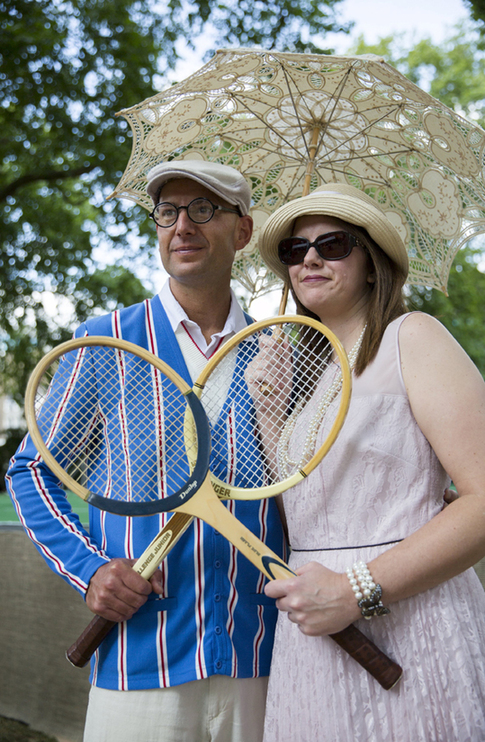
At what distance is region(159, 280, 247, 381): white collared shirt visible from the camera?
2.47 metres

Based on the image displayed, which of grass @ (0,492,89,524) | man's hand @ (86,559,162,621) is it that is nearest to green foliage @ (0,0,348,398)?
grass @ (0,492,89,524)

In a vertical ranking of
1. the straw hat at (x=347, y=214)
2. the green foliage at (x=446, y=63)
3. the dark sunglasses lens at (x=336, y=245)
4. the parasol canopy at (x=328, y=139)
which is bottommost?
the dark sunglasses lens at (x=336, y=245)

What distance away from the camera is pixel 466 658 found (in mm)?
1851

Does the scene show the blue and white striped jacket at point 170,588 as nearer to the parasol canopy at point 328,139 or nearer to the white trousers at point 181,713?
the white trousers at point 181,713

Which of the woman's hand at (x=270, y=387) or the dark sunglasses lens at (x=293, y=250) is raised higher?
the dark sunglasses lens at (x=293, y=250)

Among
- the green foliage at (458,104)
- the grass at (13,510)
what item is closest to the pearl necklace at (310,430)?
the grass at (13,510)

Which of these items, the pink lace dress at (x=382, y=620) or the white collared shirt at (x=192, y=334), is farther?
the white collared shirt at (x=192, y=334)

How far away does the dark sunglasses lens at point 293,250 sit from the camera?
225 cm

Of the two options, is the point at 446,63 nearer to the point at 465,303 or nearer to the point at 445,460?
the point at 465,303

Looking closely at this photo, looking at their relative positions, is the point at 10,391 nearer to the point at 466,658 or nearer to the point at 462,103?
the point at 466,658

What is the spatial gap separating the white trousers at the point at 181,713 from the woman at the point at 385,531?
0.17 meters

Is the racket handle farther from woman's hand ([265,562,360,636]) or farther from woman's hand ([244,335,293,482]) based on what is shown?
woman's hand ([244,335,293,482])

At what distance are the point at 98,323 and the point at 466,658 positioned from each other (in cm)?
169

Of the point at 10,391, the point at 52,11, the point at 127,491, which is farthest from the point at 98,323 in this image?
the point at 10,391
